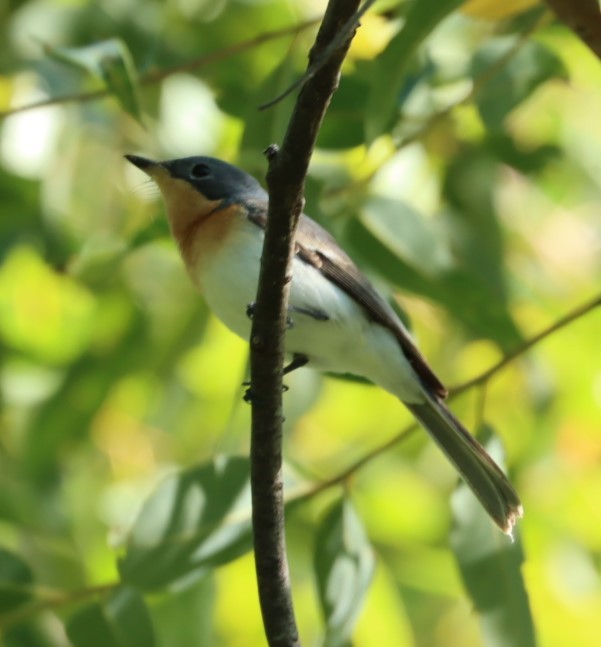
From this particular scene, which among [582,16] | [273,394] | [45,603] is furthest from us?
[45,603]

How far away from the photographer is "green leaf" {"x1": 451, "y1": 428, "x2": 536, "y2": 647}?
304cm

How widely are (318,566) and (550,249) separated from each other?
274 cm

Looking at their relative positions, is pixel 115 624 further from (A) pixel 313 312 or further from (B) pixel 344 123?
(B) pixel 344 123

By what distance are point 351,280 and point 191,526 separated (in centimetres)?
77

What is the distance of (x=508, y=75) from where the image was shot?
138 inches

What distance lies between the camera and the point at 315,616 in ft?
14.5

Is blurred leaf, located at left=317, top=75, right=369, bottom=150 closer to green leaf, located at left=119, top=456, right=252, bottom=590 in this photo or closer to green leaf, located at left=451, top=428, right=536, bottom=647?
green leaf, located at left=119, top=456, right=252, bottom=590

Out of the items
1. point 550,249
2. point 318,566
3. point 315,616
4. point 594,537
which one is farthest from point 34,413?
point 550,249

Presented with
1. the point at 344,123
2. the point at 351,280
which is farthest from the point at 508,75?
the point at 351,280

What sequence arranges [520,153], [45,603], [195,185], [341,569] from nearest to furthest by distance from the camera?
1. [341,569]
2. [45,603]
3. [195,185]
4. [520,153]

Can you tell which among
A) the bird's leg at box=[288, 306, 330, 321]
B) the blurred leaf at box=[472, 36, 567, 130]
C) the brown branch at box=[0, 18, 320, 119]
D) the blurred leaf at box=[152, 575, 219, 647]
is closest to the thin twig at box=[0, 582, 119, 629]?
the blurred leaf at box=[152, 575, 219, 647]

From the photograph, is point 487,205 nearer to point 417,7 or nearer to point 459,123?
point 459,123

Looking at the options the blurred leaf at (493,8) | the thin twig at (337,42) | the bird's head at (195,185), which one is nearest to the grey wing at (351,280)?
the bird's head at (195,185)

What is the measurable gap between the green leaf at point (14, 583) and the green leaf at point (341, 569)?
2.55 feet
